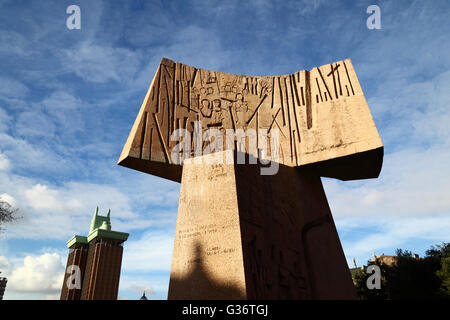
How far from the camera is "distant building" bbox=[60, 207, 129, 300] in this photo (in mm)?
48969

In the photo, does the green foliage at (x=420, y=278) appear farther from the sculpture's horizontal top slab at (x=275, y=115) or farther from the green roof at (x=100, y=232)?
the green roof at (x=100, y=232)

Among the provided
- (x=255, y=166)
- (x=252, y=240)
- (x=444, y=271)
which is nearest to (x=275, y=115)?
(x=255, y=166)

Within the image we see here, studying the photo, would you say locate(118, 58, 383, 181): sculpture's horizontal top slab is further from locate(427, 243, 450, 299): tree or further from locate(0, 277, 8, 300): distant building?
locate(0, 277, 8, 300): distant building

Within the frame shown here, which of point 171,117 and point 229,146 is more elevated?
point 171,117

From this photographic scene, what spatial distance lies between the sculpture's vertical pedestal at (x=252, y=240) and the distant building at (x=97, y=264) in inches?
1864

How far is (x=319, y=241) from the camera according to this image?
7.46 meters

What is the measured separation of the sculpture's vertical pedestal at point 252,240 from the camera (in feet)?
17.8

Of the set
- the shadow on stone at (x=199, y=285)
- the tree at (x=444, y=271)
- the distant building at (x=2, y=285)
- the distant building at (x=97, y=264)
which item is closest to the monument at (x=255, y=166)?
the shadow on stone at (x=199, y=285)

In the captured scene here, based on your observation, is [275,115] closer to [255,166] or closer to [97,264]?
[255,166]

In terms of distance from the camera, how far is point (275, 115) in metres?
8.55

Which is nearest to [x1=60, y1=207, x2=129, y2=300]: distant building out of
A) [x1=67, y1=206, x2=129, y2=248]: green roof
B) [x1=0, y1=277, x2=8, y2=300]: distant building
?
[x1=67, y1=206, x2=129, y2=248]: green roof
